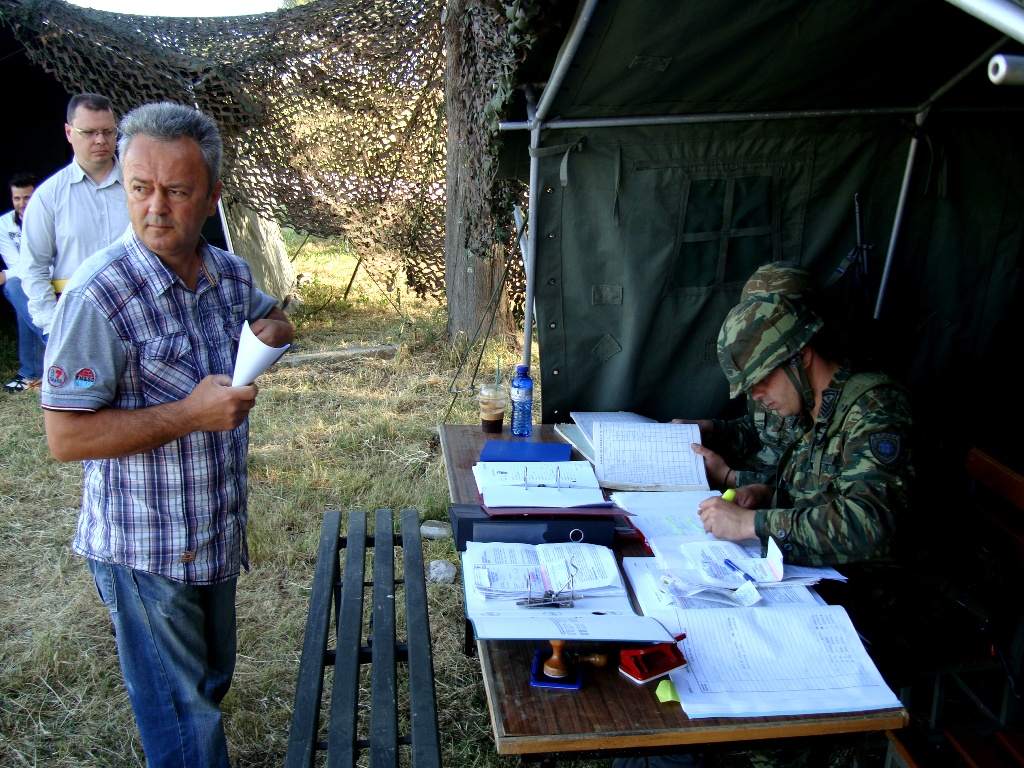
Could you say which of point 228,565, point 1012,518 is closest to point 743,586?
point 1012,518

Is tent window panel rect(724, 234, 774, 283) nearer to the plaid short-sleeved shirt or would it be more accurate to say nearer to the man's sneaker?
the plaid short-sleeved shirt

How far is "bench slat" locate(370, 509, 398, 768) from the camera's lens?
5.34 feet

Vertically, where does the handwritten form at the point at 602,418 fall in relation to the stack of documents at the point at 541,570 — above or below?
above

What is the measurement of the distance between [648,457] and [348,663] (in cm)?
115

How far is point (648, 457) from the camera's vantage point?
2523 mm

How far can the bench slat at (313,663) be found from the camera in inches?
63.2

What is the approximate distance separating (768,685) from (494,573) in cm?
62

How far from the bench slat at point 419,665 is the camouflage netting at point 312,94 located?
5062 millimetres

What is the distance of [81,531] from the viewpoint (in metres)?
1.83

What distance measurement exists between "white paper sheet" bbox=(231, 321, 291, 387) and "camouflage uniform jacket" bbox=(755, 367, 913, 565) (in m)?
1.27

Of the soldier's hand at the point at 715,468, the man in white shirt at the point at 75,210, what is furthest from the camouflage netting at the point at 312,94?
the soldier's hand at the point at 715,468

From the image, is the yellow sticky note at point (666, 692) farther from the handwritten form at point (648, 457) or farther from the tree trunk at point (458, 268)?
the tree trunk at point (458, 268)

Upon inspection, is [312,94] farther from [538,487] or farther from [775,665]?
[775,665]

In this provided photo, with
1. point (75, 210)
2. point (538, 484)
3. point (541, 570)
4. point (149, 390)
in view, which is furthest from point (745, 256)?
point (75, 210)
